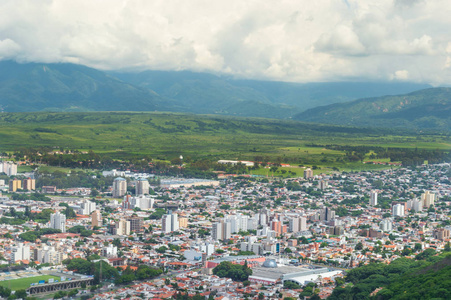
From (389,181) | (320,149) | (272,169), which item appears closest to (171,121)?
(320,149)

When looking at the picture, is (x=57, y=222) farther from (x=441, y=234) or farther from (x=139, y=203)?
(x=441, y=234)

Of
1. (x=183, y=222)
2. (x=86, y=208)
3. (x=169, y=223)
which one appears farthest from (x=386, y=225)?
(x=86, y=208)

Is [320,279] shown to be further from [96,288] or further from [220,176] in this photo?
[220,176]

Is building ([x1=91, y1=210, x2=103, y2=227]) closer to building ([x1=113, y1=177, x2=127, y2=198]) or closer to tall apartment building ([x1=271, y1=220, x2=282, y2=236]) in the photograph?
tall apartment building ([x1=271, y1=220, x2=282, y2=236])

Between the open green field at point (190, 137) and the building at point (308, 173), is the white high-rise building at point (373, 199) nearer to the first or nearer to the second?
the building at point (308, 173)

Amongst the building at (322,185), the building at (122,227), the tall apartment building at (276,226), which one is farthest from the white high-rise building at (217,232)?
the building at (322,185)

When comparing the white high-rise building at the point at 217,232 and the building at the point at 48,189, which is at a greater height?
the building at the point at 48,189

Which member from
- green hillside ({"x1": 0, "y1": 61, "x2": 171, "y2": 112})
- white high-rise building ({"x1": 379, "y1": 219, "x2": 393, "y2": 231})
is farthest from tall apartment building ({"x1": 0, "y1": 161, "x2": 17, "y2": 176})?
green hillside ({"x1": 0, "y1": 61, "x2": 171, "y2": 112})
